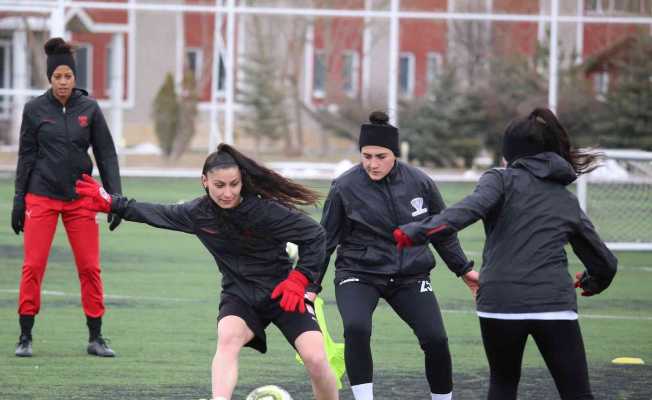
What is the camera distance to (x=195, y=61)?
1816 inches

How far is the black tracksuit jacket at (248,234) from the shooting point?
6.88 metres

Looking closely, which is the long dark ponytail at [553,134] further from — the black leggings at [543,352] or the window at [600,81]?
the window at [600,81]

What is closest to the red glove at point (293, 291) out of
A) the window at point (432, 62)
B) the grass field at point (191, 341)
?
the grass field at point (191, 341)

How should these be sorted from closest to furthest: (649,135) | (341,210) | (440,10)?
1. (341,210)
2. (649,135)
3. (440,10)

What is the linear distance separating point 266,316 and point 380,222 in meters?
0.97

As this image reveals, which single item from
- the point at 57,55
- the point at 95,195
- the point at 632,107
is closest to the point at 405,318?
the point at 95,195

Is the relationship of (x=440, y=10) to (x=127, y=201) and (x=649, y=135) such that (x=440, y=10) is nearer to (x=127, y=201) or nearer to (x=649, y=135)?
(x=649, y=135)

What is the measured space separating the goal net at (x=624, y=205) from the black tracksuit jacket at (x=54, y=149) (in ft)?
31.0

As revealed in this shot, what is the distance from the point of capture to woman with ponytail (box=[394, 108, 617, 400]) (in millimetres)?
6117

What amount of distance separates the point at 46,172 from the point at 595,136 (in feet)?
83.5

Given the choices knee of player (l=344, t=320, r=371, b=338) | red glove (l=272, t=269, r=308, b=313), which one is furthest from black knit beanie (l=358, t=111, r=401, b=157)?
red glove (l=272, t=269, r=308, b=313)

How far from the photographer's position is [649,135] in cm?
3206

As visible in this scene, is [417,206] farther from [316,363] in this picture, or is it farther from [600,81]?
[600,81]

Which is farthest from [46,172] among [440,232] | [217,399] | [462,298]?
[462,298]
